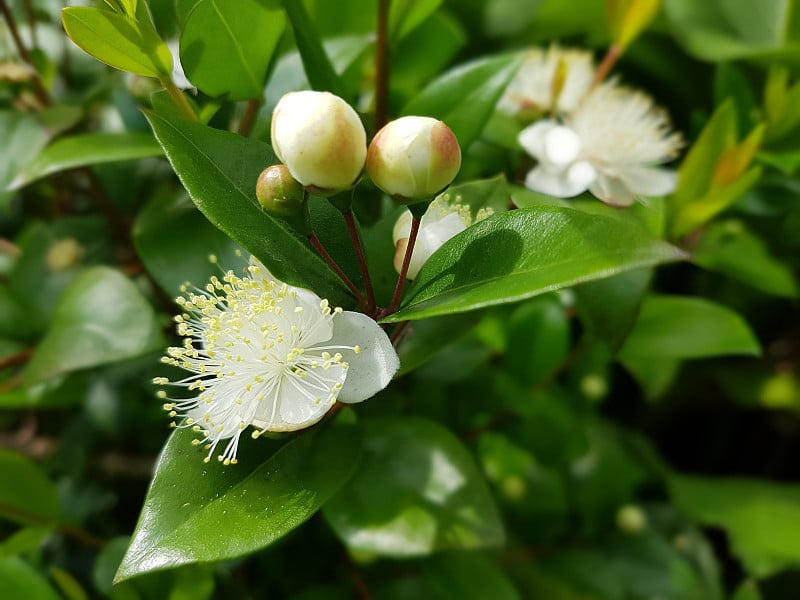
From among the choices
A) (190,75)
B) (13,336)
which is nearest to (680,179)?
(190,75)

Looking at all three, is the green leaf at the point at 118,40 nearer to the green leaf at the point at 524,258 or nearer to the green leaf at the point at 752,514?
the green leaf at the point at 524,258

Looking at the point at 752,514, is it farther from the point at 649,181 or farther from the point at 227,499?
the point at 227,499

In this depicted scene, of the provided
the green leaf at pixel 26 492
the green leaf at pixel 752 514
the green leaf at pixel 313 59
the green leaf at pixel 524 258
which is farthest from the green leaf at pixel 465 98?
the green leaf at pixel 752 514

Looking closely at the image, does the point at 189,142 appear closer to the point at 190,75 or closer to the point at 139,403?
the point at 190,75

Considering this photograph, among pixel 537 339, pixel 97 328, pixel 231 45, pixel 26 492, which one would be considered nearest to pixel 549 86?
pixel 537 339

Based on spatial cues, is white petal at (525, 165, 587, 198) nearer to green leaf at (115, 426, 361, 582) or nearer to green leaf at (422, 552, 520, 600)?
green leaf at (115, 426, 361, 582)
